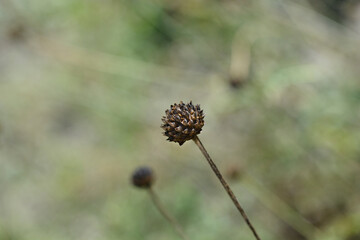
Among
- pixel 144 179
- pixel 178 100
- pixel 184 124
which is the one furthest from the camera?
pixel 178 100

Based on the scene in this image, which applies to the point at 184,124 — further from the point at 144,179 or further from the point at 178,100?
the point at 178,100

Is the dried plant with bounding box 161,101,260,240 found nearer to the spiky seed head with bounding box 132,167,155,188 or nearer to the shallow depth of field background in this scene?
the spiky seed head with bounding box 132,167,155,188

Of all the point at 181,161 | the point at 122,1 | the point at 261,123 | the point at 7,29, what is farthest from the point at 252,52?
the point at 7,29

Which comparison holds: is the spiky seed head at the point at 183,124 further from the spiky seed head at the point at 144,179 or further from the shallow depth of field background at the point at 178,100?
the shallow depth of field background at the point at 178,100

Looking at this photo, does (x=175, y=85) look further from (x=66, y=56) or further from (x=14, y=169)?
(x=14, y=169)

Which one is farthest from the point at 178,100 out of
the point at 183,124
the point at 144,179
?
the point at 183,124

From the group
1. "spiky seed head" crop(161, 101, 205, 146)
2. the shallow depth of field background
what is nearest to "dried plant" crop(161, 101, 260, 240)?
"spiky seed head" crop(161, 101, 205, 146)

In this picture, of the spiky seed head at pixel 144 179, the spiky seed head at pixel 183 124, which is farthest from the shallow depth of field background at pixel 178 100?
the spiky seed head at pixel 183 124
